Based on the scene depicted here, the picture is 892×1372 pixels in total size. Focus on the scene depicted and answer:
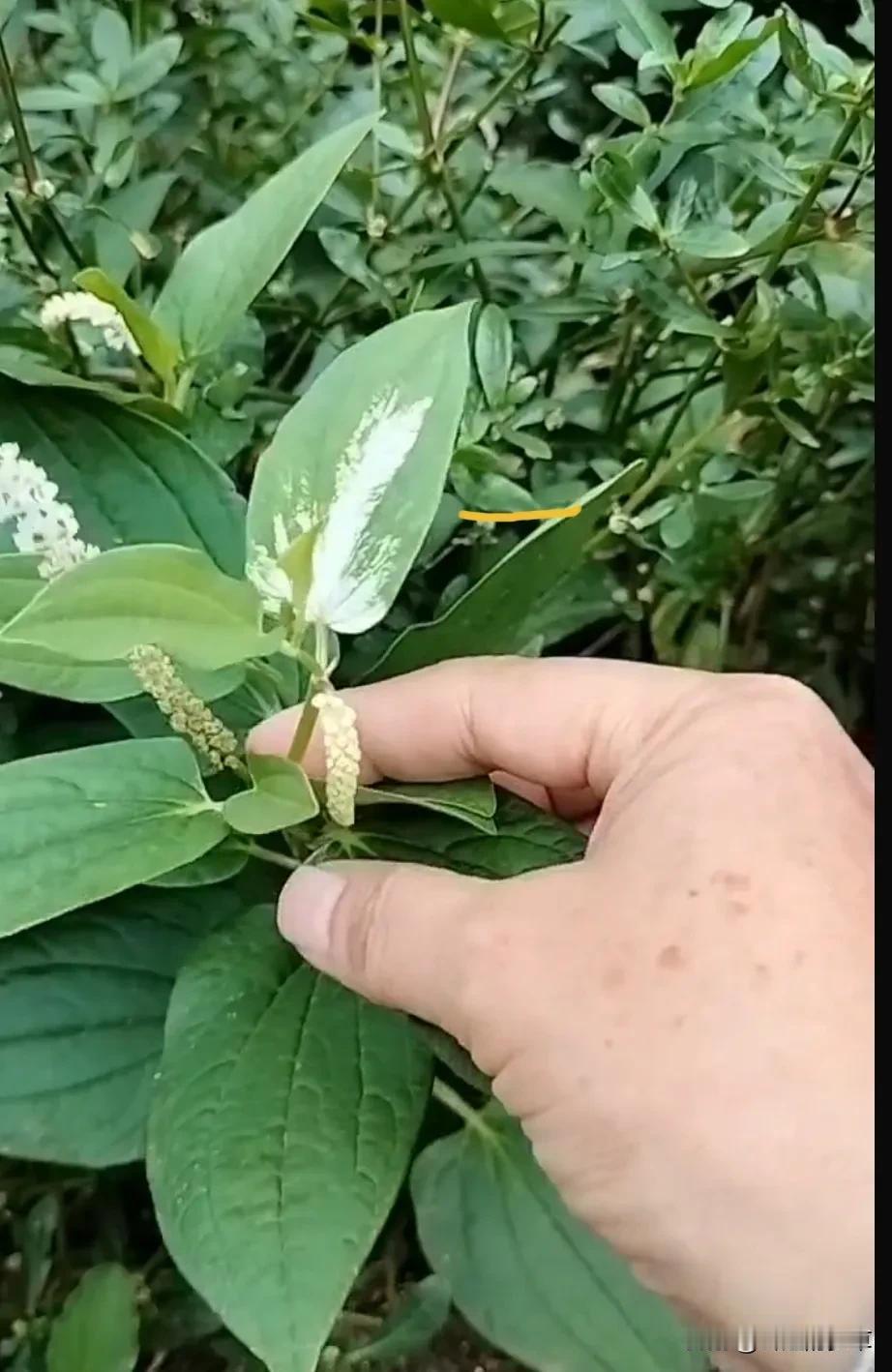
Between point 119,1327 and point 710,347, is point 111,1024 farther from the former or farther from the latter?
point 710,347

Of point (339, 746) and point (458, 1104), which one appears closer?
point (339, 746)

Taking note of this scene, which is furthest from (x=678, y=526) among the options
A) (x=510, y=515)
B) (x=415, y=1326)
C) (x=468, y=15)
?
(x=415, y=1326)

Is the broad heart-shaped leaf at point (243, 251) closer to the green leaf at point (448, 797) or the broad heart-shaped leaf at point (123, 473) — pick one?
the broad heart-shaped leaf at point (123, 473)

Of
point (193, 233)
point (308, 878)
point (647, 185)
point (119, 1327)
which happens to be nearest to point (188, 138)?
point (193, 233)

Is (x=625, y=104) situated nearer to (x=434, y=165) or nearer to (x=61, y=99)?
(x=434, y=165)

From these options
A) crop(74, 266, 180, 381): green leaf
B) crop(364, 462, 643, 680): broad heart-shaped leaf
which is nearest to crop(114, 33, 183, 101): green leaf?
crop(74, 266, 180, 381): green leaf
